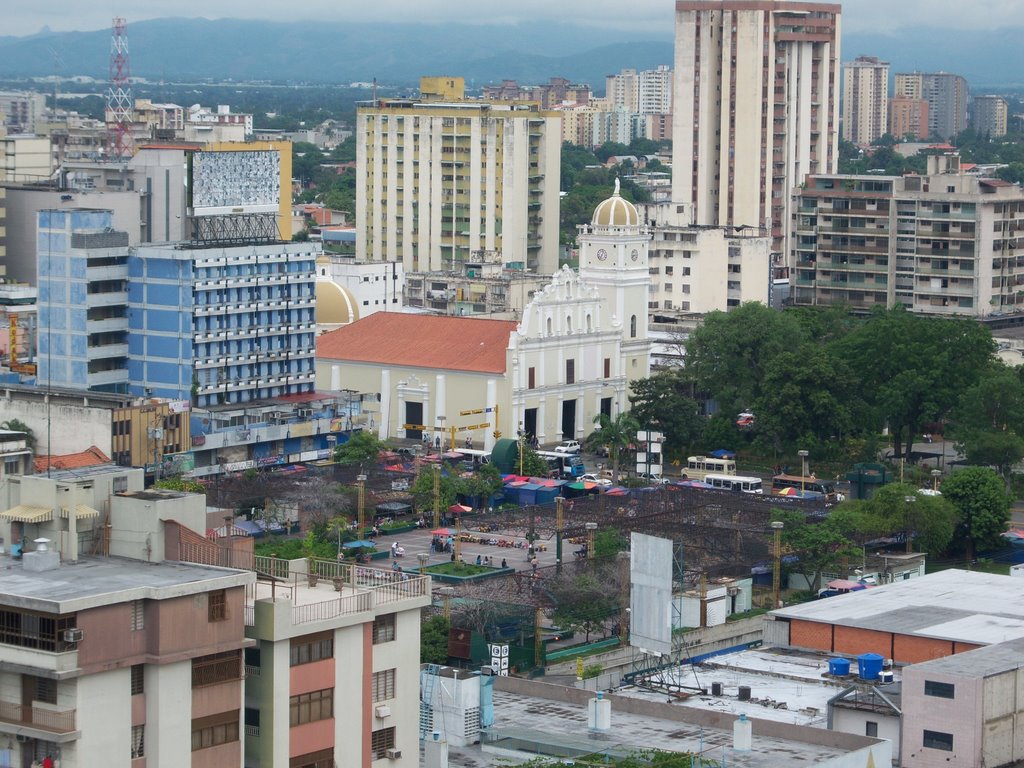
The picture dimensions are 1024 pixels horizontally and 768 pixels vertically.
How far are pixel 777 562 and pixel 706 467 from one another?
21972mm

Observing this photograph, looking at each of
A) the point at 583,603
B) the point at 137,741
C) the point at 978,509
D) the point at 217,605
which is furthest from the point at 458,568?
the point at 137,741

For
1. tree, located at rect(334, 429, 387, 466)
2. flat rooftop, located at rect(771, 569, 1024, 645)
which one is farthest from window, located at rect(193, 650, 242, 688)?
tree, located at rect(334, 429, 387, 466)

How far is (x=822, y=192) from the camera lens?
117m

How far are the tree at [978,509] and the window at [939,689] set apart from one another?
26506 mm

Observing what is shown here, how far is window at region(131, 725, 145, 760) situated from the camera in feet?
90.4

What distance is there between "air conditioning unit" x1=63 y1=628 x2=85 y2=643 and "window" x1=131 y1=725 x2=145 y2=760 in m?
1.51

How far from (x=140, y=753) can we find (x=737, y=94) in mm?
102050

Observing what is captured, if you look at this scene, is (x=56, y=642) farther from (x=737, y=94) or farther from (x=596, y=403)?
(x=737, y=94)

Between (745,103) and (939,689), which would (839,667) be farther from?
(745,103)

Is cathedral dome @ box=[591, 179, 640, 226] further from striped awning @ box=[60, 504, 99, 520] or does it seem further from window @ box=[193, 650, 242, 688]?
window @ box=[193, 650, 242, 688]

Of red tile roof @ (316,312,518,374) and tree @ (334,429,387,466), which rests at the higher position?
red tile roof @ (316,312,518,374)

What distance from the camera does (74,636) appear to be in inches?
1046

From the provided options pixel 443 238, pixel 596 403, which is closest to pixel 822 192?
pixel 443 238

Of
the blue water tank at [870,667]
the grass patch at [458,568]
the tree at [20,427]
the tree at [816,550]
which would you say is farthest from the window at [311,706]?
the tree at [20,427]
